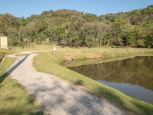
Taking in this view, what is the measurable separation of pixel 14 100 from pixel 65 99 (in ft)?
12.3

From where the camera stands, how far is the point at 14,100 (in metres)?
17.7

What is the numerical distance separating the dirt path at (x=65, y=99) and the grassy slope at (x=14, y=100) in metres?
0.74

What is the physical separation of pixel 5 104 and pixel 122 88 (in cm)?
1954

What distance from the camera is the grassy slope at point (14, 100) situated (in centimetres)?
1540

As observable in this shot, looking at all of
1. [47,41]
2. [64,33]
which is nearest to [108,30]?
[64,33]

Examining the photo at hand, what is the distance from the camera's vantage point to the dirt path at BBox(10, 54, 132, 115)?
606 inches

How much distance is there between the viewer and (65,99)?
1775cm

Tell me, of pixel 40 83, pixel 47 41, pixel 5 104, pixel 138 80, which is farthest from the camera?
pixel 47 41

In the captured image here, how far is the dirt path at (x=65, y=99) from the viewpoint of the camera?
15398 mm

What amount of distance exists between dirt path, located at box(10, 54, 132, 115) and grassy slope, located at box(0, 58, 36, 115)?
736 mm

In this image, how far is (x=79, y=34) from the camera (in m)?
110

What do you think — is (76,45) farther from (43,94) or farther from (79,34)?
(43,94)

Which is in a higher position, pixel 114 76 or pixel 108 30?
pixel 108 30

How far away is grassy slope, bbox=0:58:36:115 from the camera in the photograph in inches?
606
